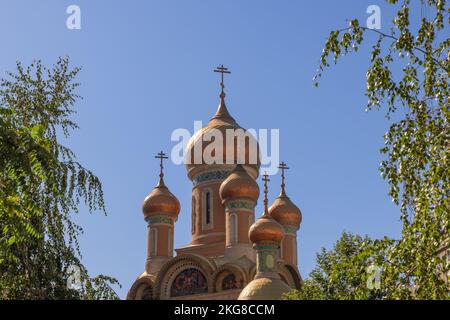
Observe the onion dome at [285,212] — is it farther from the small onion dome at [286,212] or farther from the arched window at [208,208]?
the arched window at [208,208]

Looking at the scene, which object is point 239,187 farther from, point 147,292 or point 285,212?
point 147,292

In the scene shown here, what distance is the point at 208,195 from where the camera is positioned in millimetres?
34031

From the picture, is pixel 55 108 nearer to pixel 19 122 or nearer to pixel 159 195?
pixel 19 122

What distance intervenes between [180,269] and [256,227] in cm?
461

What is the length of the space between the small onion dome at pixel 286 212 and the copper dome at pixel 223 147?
5.68ft

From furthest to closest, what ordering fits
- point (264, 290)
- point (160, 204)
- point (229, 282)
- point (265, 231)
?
1. point (160, 204)
2. point (229, 282)
3. point (265, 231)
4. point (264, 290)

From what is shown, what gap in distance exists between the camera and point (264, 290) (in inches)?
1045

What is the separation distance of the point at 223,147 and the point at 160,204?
3409mm

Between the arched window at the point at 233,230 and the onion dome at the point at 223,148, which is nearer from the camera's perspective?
the arched window at the point at 233,230

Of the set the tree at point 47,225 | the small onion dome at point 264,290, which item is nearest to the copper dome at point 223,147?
the small onion dome at point 264,290

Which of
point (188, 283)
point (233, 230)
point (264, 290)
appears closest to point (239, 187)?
point (233, 230)

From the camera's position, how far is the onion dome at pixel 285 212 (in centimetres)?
3528

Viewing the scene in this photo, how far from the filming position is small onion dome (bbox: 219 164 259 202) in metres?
31.7

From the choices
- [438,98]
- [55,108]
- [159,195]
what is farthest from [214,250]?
[438,98]
